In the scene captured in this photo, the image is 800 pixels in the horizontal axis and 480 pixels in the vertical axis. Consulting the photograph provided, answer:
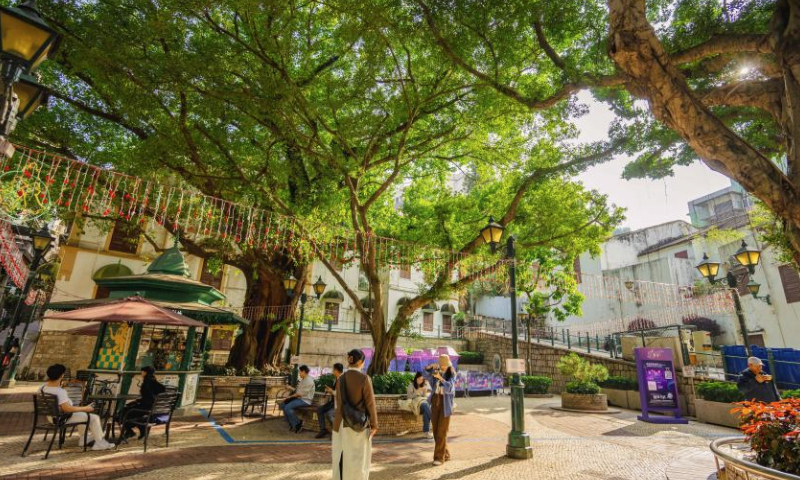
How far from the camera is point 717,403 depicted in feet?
39.7

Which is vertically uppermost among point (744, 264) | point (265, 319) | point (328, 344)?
point (744, 264)

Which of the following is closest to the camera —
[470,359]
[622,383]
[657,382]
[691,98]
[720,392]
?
[691,98]

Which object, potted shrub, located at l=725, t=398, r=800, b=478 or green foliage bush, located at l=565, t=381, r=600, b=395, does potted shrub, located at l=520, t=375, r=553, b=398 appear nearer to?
green foliage bush, located at l=565, t=381, r=600, b=395

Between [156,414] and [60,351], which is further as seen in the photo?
[60,351]

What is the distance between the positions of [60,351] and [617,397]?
91.1 ft

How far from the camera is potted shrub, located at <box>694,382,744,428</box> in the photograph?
1162 cm

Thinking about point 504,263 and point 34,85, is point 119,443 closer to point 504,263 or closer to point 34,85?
point 34,85

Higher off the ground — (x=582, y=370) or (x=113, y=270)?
(x=113, y=270)

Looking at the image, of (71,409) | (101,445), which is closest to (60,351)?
(101,445)

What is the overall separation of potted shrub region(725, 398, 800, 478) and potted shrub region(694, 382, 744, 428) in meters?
9.61

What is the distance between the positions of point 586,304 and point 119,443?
3484 cm

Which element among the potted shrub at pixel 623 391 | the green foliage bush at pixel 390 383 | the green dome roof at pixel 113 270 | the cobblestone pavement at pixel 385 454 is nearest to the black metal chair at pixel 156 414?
the cobblestone pavement at pixel 385 454

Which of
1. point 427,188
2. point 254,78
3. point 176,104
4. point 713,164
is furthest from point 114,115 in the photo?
point 713,164

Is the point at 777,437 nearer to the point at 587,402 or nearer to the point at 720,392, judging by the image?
the point at 720,392
